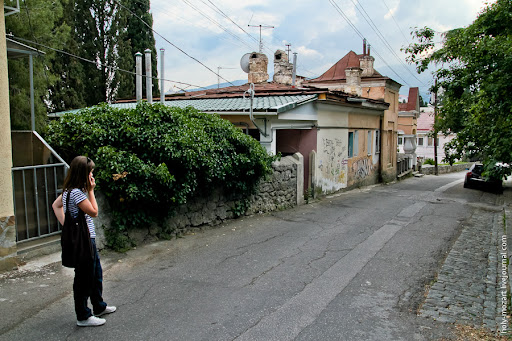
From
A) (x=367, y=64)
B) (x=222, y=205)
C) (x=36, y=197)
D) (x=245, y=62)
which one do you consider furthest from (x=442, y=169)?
(x=36, y=197)

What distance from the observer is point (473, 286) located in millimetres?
5953

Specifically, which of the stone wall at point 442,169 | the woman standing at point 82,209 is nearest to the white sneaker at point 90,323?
the woman standing at point 82,209

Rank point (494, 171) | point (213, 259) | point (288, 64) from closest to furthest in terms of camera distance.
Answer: point (213, 259), point (494, 171), point (288, 64)

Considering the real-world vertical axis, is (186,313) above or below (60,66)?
below

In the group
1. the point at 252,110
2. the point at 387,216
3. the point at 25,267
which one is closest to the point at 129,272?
the point at 25,267

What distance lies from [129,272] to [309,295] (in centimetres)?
266

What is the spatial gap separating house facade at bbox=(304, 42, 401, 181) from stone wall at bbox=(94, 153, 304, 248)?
1216 cm

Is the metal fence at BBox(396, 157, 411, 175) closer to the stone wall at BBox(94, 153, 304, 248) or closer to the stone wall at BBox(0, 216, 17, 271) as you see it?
the stone wall at BBox(94, 153, 304, 248)

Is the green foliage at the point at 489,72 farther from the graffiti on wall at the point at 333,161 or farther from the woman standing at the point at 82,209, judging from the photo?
the woman standing at the point at 82,209

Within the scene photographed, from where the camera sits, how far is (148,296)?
198 inches

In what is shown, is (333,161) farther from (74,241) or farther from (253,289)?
(74,241)

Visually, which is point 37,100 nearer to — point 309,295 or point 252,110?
point 252,110

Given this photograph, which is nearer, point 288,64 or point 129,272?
point 129,272

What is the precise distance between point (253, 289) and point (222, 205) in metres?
3.98
